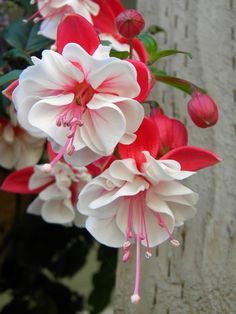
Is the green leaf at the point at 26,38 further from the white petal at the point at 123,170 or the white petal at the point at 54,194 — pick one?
the white petal at the point at 123,170

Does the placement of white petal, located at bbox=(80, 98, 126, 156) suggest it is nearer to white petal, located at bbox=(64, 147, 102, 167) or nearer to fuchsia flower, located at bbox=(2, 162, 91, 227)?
white petal, located at bbox=(64, 147, 102, 167)

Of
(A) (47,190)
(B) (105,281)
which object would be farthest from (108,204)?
(B) (105,281)

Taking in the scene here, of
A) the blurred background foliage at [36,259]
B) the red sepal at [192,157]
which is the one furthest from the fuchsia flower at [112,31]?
the blurred background foliage at [36,259]

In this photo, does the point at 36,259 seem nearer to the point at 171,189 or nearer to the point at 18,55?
the point at 18,55

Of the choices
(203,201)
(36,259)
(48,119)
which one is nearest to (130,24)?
(48,119)

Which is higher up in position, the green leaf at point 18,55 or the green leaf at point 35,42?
the green leaf at point 18,55

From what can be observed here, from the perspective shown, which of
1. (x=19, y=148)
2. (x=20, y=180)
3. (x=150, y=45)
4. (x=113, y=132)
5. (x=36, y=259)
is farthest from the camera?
(x=36, y=259)
